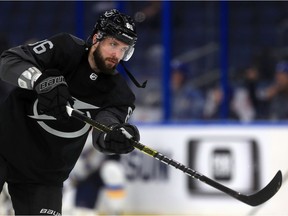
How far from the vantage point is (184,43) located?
6.65 m

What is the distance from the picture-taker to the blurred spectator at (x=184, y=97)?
6203mm

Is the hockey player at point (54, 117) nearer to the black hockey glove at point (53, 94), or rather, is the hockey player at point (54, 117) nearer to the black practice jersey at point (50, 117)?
the black practice jersey at point (50, 117)

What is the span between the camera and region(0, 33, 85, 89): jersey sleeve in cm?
277

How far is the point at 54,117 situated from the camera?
113 inches

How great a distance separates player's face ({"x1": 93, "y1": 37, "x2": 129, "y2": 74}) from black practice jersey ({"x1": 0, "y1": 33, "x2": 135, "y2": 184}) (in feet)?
0.33

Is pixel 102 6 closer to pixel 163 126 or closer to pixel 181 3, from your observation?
pixel 181 3

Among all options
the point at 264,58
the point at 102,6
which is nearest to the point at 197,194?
the point at 264,58

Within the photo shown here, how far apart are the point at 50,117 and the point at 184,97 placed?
138 inches

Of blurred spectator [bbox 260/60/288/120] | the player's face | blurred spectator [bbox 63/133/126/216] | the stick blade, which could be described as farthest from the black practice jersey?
blurred spectator [bbox 260/60/288/120]

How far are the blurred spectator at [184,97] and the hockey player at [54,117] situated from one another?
10.4 ft

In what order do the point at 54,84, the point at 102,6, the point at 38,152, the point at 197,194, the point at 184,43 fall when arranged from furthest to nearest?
the point at 102,6, the point at 184,43, the point at 197,194, the point at 38,152, the point at 54,84

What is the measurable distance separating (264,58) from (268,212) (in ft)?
5.73

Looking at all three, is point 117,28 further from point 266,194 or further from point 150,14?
point 150,14

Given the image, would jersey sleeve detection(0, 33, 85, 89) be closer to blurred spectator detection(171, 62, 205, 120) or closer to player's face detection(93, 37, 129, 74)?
player's face detection(93, 37, 129, 74)
